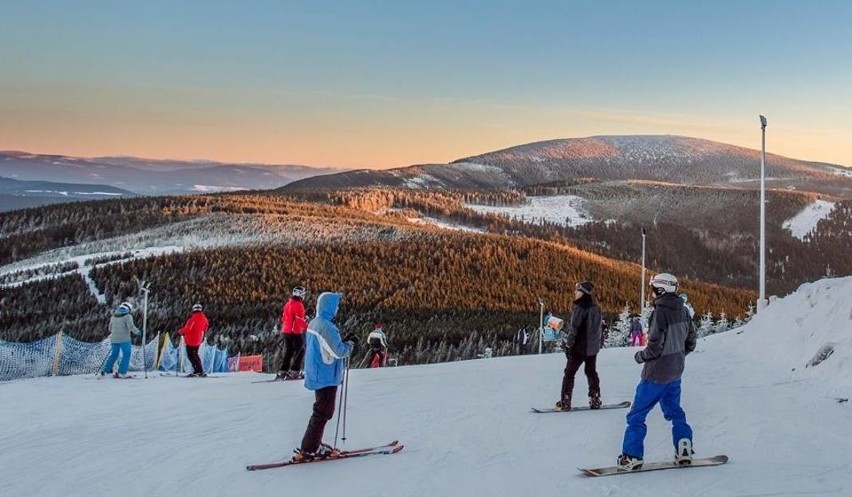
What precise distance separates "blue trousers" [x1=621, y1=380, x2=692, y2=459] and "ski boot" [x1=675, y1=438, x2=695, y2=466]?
61 mm

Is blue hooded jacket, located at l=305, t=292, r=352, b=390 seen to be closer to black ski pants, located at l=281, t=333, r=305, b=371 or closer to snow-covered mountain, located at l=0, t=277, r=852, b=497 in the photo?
snow-covered mountain, located at l=0, t=277, r=852, b=497

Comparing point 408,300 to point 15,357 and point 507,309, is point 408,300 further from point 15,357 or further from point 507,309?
point 15,357

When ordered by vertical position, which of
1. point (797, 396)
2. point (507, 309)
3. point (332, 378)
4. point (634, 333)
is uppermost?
point (332, 378)

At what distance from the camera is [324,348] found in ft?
25.7

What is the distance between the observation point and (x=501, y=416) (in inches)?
428

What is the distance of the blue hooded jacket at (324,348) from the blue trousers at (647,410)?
9.74ft

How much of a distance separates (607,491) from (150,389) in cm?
1015

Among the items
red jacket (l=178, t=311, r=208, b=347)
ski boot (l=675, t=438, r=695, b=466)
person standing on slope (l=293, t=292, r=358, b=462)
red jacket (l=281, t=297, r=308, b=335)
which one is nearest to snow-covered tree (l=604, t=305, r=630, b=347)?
red jacket (l=178, t=311, r=208, b=347)

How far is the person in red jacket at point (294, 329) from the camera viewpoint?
14.6 metres

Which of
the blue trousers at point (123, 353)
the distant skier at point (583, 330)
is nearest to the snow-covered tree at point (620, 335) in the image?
the blue trousers at point (123, 353)

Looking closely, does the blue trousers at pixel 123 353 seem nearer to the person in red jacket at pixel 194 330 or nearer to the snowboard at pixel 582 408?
the person in red jacket at pixel 194 330

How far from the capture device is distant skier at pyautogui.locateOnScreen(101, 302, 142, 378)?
15938 mm

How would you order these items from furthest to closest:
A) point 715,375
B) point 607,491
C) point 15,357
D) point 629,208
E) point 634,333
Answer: point 629,208, point 634,333, point 15,357, point 715,375, point 607,491

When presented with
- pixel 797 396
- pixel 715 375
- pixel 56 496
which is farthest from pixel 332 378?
pixel 715 375
